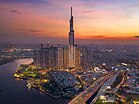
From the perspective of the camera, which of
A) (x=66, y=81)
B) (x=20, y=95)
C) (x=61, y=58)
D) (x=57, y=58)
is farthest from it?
(x=61, y=58)

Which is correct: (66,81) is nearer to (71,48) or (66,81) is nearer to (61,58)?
(61,58)

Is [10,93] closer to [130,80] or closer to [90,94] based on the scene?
[90,94]

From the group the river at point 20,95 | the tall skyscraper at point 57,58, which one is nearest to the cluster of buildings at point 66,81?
the river at point 20,95

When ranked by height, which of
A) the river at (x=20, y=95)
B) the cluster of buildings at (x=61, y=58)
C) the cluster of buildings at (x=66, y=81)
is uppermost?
the cluster of buildings at (x=61, y=58)

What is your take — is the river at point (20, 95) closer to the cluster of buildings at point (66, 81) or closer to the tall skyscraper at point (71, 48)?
the cluster of buildings at point (66, 81)

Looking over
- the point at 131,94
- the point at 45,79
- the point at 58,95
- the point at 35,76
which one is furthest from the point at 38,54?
the point at 131,94

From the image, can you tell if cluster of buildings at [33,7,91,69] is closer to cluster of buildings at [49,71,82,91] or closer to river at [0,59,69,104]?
cluster of buildings at [49,71,82,91]

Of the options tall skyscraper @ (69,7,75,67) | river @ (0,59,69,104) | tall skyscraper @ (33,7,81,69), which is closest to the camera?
river @ (0,59,69,104)

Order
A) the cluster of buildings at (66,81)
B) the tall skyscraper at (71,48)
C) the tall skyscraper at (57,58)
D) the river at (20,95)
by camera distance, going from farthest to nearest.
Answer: the tall skyscraper at (71,48)
the tall skyscraper at (57,58)
the cluster of buildings at (66,81)
the river at (20,95)

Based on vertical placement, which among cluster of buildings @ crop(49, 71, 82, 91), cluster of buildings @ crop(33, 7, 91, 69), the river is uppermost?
cluster of buildings @ crop(33, 7, 91, 69)

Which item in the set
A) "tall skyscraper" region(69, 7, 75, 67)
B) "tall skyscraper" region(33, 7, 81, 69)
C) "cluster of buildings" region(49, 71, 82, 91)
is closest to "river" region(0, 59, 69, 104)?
"cluster of buildings" region(49, 71, 82, 91)

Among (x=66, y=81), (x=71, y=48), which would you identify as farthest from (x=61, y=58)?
(x=66, y=81)
